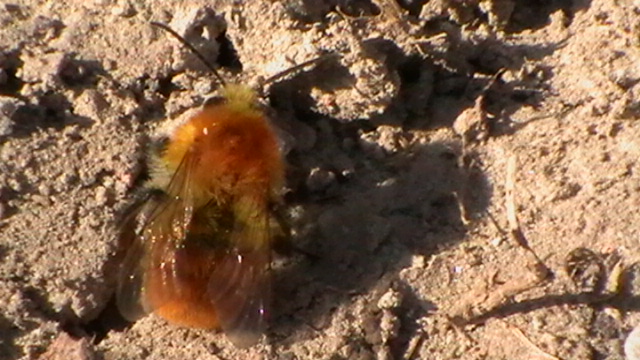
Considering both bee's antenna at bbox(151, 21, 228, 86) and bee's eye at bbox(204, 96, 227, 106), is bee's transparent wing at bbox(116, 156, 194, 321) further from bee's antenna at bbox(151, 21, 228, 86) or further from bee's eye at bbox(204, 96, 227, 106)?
bee's antenna at bbox(151, 21, 228, 86)

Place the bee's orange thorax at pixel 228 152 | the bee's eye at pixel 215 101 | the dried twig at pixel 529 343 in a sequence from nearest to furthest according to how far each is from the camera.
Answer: the dried twig at pixel 529 343
the bee's orange thorax at pixel 228 152
the bee's eye at pixel 215 101

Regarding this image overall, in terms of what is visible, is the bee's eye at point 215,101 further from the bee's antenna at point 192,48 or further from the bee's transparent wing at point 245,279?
the bee's transparent wing at point 245,279

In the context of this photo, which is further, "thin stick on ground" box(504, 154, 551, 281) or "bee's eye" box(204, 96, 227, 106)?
"bee's eye" box(204, 96, 227, 106)

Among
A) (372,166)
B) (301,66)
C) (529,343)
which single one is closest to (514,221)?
(529,343)

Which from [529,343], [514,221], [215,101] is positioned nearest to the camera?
[529,343]

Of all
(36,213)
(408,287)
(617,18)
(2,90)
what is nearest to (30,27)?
(2,90)

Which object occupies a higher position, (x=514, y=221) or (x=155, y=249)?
(x=514, y=221)

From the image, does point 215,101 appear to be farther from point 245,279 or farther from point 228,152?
point 245,279

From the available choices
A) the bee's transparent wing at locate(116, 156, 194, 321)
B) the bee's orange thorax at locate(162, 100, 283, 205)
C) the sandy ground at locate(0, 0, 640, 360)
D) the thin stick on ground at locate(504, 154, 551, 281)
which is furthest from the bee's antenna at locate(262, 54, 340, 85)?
the thin stick on ground at locate(504, 154, 551, 281)

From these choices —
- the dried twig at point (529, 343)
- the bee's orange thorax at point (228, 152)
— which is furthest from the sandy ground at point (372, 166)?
the bee's orange thorax at point (228, 152)
